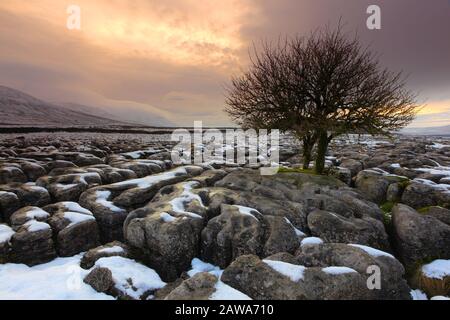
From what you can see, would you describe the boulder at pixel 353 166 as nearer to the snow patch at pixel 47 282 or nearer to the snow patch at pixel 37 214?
the snow patch at pixel 47 282

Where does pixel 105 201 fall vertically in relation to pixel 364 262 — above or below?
above

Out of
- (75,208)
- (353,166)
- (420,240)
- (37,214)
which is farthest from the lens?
(353,166)

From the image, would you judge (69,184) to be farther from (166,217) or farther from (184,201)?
(166,217)

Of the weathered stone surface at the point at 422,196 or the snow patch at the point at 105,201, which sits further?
the weathered stone surface at the point at 422,196

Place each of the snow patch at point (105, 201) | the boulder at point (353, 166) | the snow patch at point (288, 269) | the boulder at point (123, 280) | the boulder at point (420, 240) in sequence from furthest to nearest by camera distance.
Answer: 1. the boulder at point (353, 166)
2. the snow patch at point (105, 201)
3. the boulder at point (420, 240)
4. the boulder at point (123, 280)
5. the snow patch at point (288, 269)

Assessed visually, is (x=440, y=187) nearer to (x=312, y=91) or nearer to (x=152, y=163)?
(x=312, y=91)

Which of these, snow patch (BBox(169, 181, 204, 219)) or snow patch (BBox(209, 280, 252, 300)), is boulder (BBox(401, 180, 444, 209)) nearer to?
snow patch (BBox(169, 181, 204, 219))

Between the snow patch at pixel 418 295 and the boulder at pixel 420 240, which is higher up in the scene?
the boulder at pixel 420 240

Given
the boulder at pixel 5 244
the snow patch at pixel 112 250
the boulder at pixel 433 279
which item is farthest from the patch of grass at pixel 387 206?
the boulder at pixel 5 244

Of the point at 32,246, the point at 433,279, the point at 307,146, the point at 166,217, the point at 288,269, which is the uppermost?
the point at 307,146

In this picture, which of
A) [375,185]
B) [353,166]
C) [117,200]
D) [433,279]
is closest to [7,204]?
[117,200]

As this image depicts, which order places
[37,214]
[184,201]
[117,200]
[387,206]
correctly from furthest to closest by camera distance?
[387,206] < [117,200] < [184,201] < [37,214]
